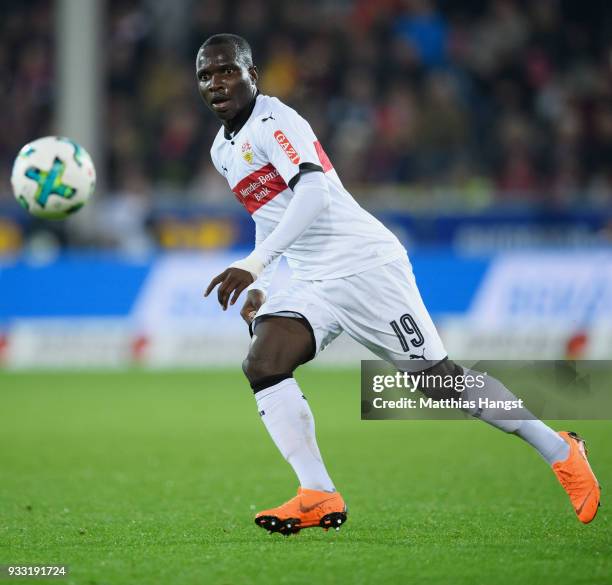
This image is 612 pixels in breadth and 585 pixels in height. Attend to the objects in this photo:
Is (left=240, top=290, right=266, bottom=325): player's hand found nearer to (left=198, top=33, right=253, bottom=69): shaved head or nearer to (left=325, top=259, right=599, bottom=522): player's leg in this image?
(left=325, top=259, right=599, bottom=522): player's leg

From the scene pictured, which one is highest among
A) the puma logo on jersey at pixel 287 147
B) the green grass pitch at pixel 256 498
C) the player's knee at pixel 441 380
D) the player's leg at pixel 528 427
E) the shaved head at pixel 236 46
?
the shaved head at pixel 236 46

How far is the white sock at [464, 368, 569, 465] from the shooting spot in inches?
217

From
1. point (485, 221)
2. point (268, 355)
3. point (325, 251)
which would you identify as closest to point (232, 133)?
point (325, 251)

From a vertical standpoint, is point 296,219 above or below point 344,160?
below

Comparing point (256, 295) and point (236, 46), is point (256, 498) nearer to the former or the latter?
point (256, 295)

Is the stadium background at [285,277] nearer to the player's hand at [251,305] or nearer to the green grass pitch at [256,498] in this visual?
the green grass pitch at [256,498]

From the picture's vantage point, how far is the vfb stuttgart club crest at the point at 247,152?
5.56 meters

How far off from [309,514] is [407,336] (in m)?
0.92

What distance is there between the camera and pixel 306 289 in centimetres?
559

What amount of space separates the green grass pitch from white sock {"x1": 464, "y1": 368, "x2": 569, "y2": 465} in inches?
14.4

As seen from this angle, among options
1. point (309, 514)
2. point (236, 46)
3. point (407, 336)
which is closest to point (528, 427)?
point (407, 336)

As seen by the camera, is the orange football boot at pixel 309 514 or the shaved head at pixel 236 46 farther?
the shaved head at pixel 236 46

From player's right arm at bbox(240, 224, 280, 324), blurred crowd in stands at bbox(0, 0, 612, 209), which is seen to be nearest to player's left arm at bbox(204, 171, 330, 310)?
player's right arm at bbox(240, 224, 280, 324)

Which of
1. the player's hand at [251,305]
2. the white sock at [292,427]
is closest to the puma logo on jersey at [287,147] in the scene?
the player's hand at [251,305]
